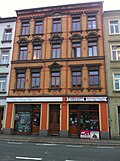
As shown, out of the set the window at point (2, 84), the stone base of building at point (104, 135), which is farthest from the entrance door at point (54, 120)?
the window at point (2, 84)

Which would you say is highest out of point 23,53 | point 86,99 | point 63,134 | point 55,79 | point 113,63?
point 23,53

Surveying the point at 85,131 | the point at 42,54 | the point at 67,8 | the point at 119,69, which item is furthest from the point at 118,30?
the point at 85,131

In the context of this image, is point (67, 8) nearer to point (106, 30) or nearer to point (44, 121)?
point (106, 30)

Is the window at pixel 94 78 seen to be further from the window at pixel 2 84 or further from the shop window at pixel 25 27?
the window at pixel 2 84

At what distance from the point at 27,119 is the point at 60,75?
635 cm

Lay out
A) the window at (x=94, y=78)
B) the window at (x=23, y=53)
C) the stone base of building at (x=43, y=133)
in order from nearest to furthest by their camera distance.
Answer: the stone base of building at (x=43, y=133) < the window at (x=94, y=78) < the window at (x=23, y=53)

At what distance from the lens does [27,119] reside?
2152 cm

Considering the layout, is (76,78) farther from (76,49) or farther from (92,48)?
(92,48)

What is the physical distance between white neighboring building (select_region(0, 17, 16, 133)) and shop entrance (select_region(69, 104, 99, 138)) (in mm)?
8027

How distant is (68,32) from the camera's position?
2292cm

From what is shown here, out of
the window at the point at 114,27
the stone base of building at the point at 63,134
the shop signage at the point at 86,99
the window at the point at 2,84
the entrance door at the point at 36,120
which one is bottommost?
the stone base of building at the point at 63,134

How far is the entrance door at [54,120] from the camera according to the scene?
2047cm

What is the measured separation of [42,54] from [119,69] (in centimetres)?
919

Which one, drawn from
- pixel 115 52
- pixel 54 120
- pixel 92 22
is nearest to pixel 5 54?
pixel 54 120
